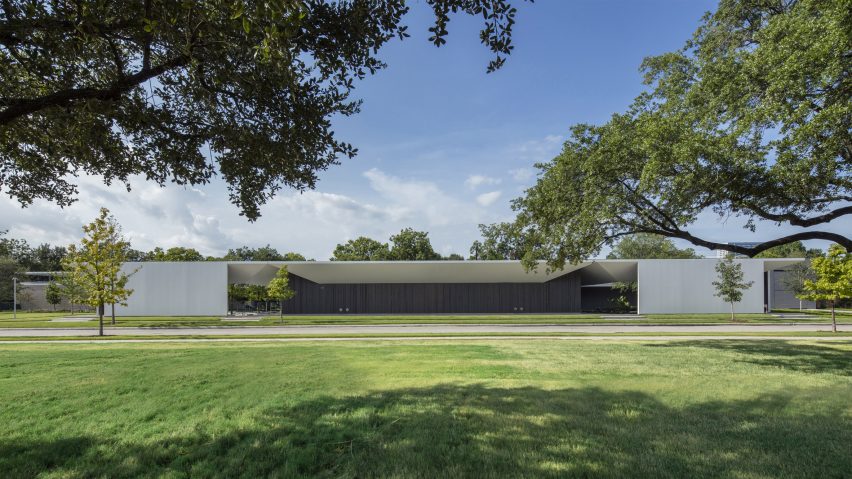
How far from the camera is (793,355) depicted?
13.2m

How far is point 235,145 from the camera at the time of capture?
6375mm

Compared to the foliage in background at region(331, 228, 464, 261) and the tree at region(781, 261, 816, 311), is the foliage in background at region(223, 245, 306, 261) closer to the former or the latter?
the foliage in background at region(331, 228, 464, 261)

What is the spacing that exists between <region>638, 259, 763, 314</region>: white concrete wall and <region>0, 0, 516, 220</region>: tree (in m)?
39.4

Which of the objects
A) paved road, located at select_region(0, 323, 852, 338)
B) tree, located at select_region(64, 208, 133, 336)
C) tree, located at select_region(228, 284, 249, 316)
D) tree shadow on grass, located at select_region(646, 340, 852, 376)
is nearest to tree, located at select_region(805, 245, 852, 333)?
paved road, located at select_region(0, 323, 852, 338)

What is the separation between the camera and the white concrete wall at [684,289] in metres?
39.0

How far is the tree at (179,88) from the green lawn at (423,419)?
345 cm

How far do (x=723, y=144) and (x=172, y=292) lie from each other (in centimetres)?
4065

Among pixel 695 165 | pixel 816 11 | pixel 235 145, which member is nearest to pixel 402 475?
A: pixel 235 145

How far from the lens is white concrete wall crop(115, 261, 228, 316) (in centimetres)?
3834

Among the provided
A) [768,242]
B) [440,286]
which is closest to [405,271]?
[440,286]

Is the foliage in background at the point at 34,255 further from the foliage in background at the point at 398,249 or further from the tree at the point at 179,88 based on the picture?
the tree at the point at 179,88

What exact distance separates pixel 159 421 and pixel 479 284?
4165 centimetres

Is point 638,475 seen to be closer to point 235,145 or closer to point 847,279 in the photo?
point 235,145

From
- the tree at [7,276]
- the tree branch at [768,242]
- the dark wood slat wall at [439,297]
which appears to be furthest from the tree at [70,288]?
the tree at [7,276]
